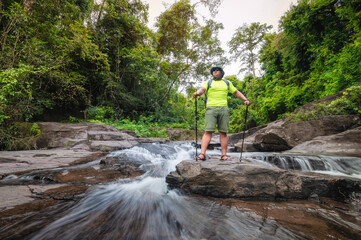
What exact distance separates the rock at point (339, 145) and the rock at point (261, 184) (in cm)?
308

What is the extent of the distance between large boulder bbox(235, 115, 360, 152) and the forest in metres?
0.48

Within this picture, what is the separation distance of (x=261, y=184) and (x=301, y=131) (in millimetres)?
5384

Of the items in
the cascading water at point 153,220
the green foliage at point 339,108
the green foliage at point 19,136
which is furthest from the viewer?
the green foliage at point 339,108

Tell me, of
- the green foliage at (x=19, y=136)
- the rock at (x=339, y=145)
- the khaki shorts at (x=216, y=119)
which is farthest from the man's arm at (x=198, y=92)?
the green foliage at (x=19, y=136)

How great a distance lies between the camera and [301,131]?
19.9 ft

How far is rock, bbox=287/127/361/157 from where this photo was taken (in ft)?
14.7

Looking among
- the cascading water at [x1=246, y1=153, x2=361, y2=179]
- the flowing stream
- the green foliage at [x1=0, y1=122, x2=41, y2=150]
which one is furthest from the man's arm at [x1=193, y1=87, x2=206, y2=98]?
the green foliage at [x1=0, y1=122, x2=41, y2=150]

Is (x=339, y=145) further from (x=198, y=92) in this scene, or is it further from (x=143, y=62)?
(x=143, y=62)

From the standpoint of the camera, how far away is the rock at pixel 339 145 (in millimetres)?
4480

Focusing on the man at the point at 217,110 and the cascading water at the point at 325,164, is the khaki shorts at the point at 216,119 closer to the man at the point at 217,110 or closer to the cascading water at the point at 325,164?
the man at the point at 217,110

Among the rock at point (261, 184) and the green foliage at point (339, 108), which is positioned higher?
the green foliage at point (339, 108)

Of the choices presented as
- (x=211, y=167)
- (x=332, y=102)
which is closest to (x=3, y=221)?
(x=211, y=167)

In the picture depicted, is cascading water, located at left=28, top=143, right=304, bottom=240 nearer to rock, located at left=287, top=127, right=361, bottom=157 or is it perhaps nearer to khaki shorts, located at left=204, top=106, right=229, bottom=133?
khaki shorts, located at left=204, top=106, right=229, bottom=133

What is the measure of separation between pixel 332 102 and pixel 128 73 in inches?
559
